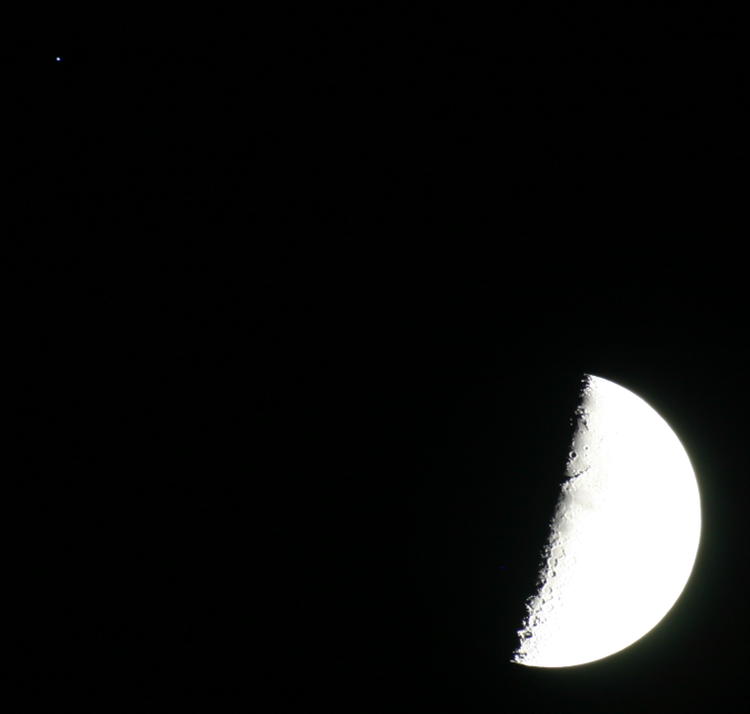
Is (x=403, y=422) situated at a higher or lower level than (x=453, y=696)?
higher

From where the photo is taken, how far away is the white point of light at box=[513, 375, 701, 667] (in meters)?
1.29

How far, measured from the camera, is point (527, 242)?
1430 mm

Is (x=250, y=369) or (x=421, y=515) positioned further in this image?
(x=250, y=369)

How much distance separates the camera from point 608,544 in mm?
1293

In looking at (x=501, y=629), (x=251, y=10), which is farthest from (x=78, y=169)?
(x=501, y=629)

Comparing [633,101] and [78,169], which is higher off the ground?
[633,101]

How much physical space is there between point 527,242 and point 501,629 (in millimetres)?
1189

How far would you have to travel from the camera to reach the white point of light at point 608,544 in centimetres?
129

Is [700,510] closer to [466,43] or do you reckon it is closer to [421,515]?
[421,515]

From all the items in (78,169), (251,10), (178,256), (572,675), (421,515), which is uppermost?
(251,10)

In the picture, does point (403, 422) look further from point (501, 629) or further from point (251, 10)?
point (251, 10)

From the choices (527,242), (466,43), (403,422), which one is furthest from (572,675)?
(466,43)

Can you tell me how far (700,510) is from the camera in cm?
140

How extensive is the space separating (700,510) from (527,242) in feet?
3.34
